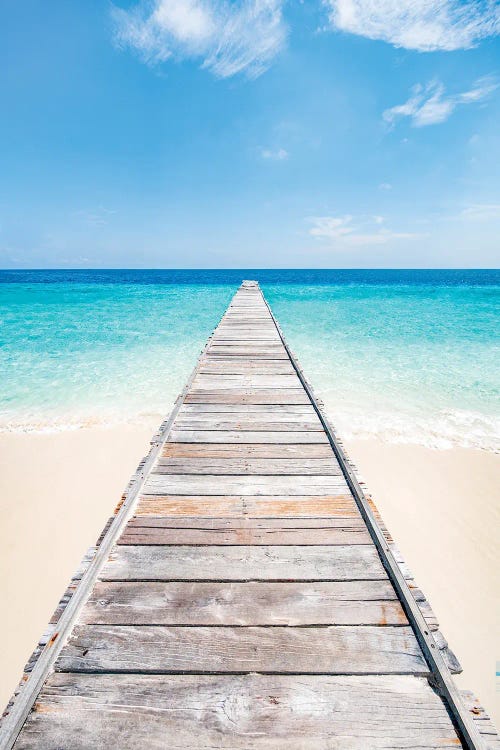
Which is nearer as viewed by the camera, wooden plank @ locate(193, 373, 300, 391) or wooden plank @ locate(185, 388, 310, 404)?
wooden plank @ locate(185, 388, 310, 404)

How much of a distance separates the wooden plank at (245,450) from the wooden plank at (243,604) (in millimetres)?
1562

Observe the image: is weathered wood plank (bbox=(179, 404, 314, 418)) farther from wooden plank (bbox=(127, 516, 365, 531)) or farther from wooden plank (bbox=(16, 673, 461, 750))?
wooden plank (bbox=(16, 673, 461, 750))

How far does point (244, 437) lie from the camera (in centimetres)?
416

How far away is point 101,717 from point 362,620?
153 centimetres

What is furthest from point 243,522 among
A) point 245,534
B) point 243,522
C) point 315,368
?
point 315,368

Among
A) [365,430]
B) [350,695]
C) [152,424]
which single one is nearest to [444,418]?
[365,430]

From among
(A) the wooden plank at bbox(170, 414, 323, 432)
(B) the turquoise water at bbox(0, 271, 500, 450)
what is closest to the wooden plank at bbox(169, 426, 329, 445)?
(A) the wooden plank at bbox(170, 414, 323, 432)

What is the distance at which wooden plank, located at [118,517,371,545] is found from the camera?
2664 millimetres

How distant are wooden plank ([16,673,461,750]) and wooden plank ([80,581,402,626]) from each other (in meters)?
0.30

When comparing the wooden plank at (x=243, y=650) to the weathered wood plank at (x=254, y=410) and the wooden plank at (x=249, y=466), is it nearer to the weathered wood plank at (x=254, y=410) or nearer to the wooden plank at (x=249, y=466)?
the wooden plank at (x=249, y=466)

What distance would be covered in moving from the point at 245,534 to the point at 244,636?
2.58ft

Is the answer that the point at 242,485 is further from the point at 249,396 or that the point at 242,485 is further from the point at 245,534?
the point at 249,396

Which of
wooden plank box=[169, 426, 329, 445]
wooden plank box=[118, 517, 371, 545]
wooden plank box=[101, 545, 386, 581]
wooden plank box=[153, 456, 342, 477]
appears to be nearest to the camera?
wooden plank box=[101, 545, 386, 581]

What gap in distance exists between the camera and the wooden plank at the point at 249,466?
3.51m
